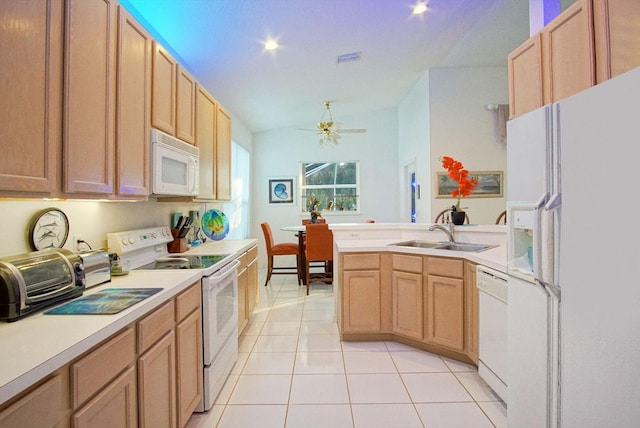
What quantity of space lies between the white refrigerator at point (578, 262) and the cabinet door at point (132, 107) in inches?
75.5

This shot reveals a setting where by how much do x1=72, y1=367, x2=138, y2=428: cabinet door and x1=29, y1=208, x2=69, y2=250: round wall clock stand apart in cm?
76

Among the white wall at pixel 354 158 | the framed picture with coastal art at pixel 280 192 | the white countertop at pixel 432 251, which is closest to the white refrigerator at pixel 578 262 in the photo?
the white countertop at pixel 432 251

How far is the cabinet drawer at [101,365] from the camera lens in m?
0.87

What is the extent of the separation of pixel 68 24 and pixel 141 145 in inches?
25.9

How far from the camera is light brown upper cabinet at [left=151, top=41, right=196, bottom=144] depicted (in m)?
1.92

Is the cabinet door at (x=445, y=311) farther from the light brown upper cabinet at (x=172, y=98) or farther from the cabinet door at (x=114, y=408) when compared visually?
the light brown upper cabinet at (x=172, y=98)

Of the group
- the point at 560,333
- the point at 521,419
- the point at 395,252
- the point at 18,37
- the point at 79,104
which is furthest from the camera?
the point at 395,252

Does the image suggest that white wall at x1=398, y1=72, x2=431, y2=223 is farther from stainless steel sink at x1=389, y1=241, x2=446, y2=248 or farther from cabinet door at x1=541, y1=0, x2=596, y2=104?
cabinet door at x1=541, y1=0, x2=596, y2=104

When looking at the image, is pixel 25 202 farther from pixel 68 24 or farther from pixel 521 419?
pixel 521 419

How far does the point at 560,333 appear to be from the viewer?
1127 millimetres

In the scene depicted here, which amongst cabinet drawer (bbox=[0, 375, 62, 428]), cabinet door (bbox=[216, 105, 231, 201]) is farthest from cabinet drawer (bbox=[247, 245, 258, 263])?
cabinet drawer (bbox=[0, 375, 62, 428])

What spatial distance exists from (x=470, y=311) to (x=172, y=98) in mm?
2614

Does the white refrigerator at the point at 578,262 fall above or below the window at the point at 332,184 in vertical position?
below

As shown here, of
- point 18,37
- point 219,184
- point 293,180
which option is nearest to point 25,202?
point 18,37
